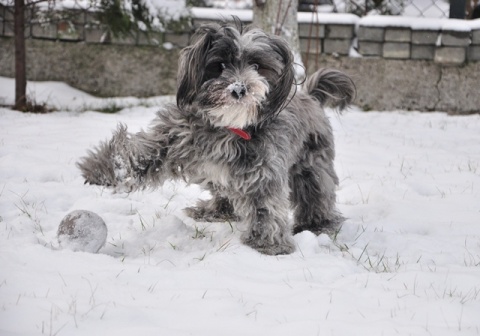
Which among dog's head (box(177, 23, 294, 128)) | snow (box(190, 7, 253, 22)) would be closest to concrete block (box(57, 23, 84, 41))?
snow (box(190, 7, 253, 22))

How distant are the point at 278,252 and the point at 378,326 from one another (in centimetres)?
112

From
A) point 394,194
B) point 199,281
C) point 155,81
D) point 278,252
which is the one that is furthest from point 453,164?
point 155,81

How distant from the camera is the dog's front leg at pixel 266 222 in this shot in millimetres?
3402

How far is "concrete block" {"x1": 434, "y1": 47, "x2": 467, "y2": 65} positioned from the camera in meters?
8.10

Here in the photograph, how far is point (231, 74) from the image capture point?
10.3 feet

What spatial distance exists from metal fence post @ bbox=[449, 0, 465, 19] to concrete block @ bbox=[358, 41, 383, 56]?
1098 millimetres

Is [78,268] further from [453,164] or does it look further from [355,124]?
[355,124]

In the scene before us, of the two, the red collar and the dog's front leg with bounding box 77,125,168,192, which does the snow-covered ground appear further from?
the red collar

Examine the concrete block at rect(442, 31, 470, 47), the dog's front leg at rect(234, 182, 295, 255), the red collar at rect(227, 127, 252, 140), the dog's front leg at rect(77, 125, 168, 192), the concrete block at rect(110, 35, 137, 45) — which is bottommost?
the dog's front leg at rect(234, 182, 295, 255)

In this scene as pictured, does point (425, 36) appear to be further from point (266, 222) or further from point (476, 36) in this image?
point (266, 222)

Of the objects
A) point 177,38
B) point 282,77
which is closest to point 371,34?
point 177,38

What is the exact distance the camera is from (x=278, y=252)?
3375 mm

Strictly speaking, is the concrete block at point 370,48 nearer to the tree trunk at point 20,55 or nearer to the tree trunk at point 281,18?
the tree trunk at point 281,18

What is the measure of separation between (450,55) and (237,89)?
229 inches
